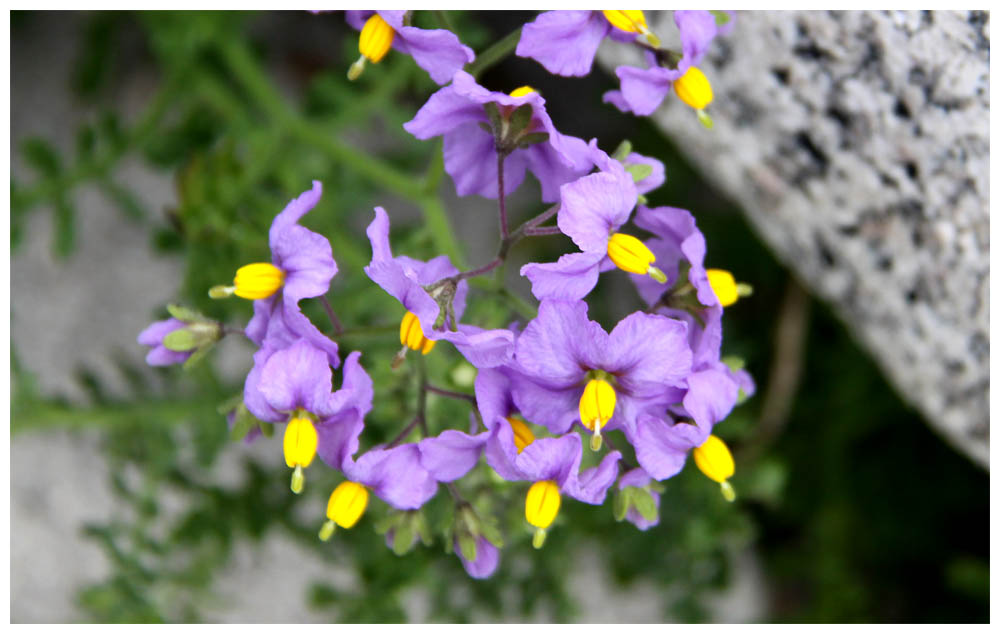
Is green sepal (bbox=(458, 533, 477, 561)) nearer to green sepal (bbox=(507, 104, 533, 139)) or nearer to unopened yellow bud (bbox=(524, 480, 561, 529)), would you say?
unopened yellow bud (bbox=(524, 480, 561, 529))

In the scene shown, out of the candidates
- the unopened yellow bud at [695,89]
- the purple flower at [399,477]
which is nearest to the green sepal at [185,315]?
the purple flower at [399,477]

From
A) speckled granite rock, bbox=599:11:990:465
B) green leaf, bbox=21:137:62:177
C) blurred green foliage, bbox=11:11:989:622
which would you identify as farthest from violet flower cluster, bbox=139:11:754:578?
green leaf, bbox=21:137:62:177

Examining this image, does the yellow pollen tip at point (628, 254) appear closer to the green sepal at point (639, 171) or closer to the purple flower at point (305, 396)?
the green sepal at point (639, 171)

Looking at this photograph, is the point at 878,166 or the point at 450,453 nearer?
the point at 450,453

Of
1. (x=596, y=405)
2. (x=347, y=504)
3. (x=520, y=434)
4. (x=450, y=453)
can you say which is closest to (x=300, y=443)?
(x=347, y=504)

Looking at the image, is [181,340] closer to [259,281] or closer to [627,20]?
[259,281]
